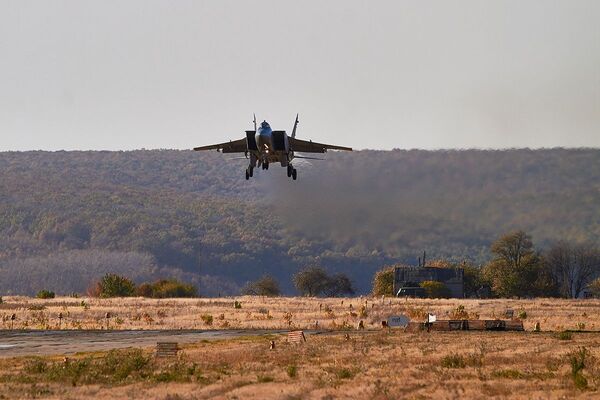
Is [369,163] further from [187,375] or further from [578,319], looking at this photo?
[187,375]

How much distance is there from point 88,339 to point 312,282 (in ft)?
343

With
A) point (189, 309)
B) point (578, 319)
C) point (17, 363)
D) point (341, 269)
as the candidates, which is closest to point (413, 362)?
point (17, 363)

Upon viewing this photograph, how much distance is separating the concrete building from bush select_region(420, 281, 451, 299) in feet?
12.5

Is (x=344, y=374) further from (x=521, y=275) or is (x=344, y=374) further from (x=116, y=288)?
(x=116, y=288)

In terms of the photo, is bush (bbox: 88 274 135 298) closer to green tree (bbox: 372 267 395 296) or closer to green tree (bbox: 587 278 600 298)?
green tree (bbox: 372 267 395 296)

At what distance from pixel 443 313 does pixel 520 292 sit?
56958 mm

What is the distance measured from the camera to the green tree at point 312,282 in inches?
6471

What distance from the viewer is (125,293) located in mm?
136875

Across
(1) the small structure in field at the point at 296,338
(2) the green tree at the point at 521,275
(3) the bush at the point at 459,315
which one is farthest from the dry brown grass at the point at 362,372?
(2) the green tree at the point at 521,275

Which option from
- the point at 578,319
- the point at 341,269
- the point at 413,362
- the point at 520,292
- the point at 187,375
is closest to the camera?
the point at 187,375

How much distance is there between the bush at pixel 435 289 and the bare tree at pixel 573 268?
469 inches

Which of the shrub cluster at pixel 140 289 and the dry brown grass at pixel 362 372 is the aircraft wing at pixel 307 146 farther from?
the shrub cluster at pixel 140 289

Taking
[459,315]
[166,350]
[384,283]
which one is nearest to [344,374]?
[166,350]

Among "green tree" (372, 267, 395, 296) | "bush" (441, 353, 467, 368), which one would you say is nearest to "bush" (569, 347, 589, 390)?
"bush" (441, 353, 467, 368)
